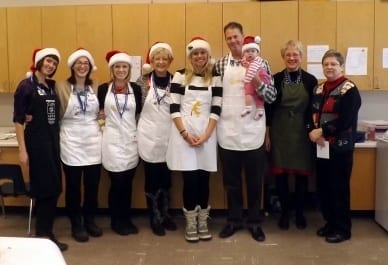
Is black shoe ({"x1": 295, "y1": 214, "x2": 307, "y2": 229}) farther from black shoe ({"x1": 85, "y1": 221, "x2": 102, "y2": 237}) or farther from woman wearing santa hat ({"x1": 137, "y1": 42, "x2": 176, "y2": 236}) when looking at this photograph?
black shoe ({"x1": 85, "y1": 221, "x2": 102, "y2": 237})

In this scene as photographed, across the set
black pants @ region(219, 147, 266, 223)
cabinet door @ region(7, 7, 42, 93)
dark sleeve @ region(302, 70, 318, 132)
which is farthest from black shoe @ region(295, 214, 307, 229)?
cabinet door @ region(7, 7, 42, 93)

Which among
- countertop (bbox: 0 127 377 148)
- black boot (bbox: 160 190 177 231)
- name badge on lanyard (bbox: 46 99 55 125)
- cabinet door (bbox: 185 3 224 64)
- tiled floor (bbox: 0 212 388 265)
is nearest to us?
tiled floor (bbox: 0 212 388 265)

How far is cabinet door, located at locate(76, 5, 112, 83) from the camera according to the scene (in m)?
4.26

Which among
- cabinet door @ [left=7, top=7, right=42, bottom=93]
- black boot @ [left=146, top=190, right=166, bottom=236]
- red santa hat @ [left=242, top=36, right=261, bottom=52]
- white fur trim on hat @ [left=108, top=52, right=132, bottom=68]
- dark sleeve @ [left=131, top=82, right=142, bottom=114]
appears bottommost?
black boot @ [left=146, top=190, right=166, bottom=236]

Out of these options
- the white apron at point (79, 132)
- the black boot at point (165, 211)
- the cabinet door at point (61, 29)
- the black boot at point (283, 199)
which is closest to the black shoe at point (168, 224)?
the black boot at point (165, 211)

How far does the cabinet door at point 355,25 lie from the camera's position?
4066 mm

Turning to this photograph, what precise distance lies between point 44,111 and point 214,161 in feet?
4.24

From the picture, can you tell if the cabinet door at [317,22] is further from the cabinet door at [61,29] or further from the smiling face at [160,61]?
the cabinet door at [61,29]

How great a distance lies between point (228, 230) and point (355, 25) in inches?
84.2

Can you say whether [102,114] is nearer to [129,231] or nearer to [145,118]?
[145,118]

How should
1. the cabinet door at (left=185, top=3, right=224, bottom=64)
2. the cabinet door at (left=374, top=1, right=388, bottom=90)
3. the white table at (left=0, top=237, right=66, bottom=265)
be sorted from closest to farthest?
the white table at (left=0, top=237, right=66, bottom=265) → the cabinet door at (left=374, top=1, right=388, bottom=90) → the cabinet door at (left=185, top=3, right=224, bottom=64)

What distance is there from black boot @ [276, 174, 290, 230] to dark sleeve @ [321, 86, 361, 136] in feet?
2.02

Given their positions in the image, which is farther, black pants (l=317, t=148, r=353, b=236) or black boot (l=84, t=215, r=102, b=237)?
black boot (l=84, t=215, r=102, b=237)

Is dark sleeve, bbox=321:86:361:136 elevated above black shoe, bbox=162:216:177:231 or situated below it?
above
